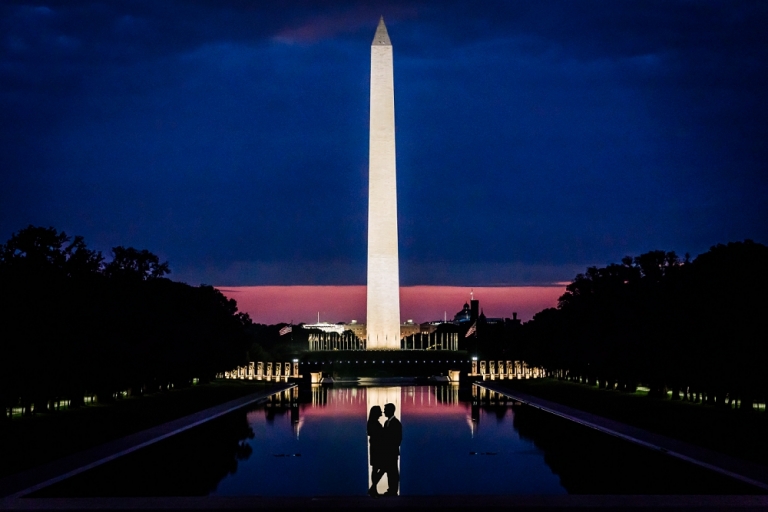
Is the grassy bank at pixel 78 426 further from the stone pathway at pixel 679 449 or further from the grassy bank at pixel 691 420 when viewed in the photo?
the grassy bank at pixel 691 420

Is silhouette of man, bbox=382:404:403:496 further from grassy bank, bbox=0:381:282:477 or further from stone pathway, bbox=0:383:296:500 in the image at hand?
grassy bank, bbox=0:381:282:477

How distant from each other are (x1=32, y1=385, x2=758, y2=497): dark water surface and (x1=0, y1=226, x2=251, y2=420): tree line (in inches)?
203

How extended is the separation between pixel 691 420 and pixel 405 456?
35.7 feet

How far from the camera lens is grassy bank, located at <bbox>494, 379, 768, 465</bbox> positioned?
21066 millimetres

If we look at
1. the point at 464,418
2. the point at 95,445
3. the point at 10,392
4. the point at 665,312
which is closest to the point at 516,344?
the point at 665,312

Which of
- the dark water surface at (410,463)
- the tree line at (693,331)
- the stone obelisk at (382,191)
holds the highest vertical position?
the stone obelisk at (382,191)

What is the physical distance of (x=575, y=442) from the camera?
23.0 metres

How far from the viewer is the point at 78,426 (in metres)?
26.5

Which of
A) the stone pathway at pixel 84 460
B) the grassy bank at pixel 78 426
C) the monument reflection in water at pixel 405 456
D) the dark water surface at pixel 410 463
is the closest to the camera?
the stone pathway at pixel 84 460

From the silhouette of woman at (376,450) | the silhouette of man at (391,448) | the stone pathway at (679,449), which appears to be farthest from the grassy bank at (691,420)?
the silhouette of woman at (376,450)

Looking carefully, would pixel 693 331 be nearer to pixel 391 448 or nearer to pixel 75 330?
pixel 75 330

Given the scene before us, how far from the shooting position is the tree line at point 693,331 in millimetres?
32812

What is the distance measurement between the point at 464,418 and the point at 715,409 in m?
8.93

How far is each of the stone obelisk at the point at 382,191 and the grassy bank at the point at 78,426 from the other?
111 feet
